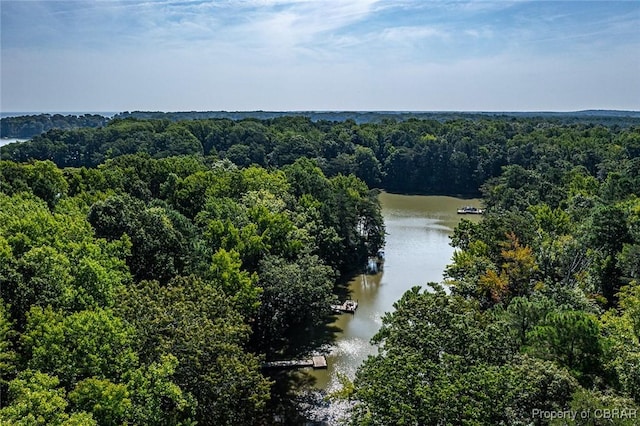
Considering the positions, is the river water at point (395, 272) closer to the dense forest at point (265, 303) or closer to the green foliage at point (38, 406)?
the dense forest at point (265, 303)

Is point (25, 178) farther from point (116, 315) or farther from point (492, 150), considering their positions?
point (492, 150)

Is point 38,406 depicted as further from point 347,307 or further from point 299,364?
point 347,307

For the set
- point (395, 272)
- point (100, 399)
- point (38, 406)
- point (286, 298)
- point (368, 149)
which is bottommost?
point (395, 272)

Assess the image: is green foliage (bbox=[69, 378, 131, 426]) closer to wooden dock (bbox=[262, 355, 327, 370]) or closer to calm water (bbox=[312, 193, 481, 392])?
calm water (bbox=[312, 193, 481, 392])

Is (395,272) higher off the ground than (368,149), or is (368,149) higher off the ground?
(368,149)

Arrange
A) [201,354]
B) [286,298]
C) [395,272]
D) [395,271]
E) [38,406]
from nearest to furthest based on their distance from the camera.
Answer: [38,406]
[201,354]
[286,298]
[395,272]
[395,271]

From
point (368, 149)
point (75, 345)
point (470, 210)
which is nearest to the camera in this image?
point (75, 345)

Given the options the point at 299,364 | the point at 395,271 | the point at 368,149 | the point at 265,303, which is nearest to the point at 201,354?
the point at 265,303
